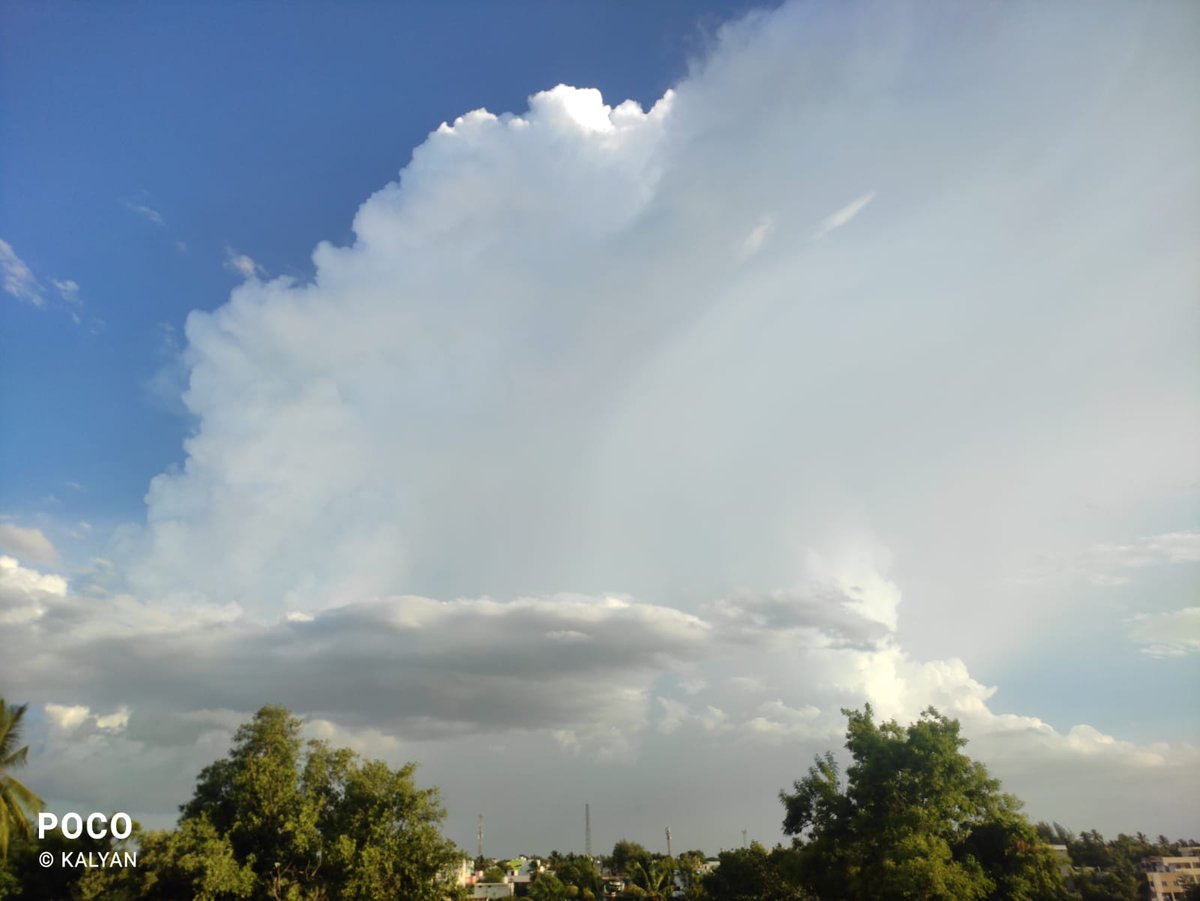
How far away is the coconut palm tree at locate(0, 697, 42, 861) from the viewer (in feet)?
119

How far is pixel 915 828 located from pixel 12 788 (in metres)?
44.9

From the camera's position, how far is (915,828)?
3797 cm

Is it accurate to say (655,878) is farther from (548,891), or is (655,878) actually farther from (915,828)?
(915,828)

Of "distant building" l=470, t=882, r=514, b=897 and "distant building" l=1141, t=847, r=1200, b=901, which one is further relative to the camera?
"distant building" l=470, t=882, r=514, b=897

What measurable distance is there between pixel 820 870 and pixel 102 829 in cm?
3723

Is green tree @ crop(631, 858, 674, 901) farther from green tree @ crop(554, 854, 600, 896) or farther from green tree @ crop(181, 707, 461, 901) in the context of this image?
green tree @ crop(181, 707, 461, 901)

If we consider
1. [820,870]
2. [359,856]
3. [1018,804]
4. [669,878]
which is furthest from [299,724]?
[669,878]

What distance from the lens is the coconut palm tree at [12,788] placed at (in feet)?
119

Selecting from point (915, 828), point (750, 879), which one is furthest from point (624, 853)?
point (915, 828)

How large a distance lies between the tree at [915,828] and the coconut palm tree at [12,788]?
40732 millimetres

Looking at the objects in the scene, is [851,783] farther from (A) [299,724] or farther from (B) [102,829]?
(B) [102,829]

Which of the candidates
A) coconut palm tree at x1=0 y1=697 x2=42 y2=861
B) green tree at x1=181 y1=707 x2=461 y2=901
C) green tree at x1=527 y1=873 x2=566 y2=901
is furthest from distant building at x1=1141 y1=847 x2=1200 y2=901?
coconut palm tree at x1=0 y1=697 x2=42 y2=861

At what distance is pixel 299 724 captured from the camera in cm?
3756

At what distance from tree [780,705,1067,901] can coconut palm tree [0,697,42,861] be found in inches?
1604
